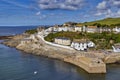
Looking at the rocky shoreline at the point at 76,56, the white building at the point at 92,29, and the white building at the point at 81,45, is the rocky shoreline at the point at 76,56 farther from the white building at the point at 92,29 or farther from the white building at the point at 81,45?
the white building at the point at 92,29

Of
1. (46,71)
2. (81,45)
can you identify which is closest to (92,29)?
(81,45)

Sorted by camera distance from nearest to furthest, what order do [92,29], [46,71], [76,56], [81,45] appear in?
[46,71] < [76,56] < [81,45] < [92,29]

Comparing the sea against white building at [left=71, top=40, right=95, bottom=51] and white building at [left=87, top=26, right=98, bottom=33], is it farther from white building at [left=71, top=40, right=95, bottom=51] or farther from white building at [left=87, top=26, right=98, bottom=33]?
white building at [left=87, top=26, right=98, bottom=33]

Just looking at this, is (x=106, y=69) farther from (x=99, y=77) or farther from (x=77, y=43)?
(x=77, y=43)

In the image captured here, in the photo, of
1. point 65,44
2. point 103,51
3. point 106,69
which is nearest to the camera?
point 106,69

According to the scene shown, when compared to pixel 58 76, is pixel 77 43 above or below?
above

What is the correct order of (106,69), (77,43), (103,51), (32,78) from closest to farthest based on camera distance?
(32,78) < (106,69) < (103,51) < (77,43)

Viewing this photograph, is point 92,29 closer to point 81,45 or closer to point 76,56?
point 81,45

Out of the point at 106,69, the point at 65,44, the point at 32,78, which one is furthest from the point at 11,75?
the point at 65,44
